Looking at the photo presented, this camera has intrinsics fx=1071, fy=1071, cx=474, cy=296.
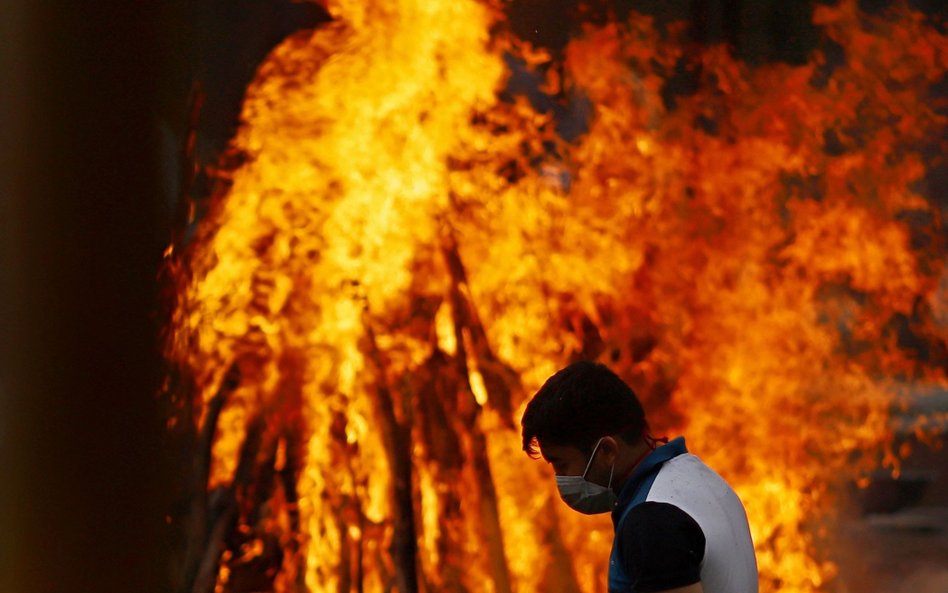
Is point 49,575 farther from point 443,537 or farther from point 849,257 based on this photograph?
point 849,257

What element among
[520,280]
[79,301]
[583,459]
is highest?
[583,459]

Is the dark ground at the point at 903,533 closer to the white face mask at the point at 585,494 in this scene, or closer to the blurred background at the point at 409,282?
the blurred background at the point at 409,282

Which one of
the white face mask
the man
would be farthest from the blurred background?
the man

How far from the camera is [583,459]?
5.74 feet

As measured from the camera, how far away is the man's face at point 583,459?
5.69 feet

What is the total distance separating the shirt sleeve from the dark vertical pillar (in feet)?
10.7

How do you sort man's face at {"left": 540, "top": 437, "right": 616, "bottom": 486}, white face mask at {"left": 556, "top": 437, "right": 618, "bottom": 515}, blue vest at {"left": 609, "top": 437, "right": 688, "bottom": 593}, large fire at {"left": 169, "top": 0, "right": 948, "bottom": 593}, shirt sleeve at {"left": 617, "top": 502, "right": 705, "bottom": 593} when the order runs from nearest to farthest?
shirt sleeve at {"left": 617, "top": 502, "right": 705, "bottom": 593}, blue vest at {"left": 609, "top": 437, "right": 688, "bottom": 593}, man's face at {"left": 540, "top": 437, "right": 616, "bottom": 486}, white face mask at {"left": 556, "top": 437, "right": 618, "bottom": 515}, large fire at {"left": 169, "top": 0, "right": 948, "bottom": 593}

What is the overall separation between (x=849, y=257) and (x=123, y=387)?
309 centimetres

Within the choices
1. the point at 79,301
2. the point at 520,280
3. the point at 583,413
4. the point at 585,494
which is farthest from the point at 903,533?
the point at 79,301

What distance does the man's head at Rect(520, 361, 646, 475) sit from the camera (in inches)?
66.4

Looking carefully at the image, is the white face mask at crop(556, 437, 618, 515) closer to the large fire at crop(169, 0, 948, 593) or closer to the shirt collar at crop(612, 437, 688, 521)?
the shirt collar at crop(612, 437, 688, 521)

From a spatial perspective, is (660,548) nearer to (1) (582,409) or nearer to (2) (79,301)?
(1) (582,409)

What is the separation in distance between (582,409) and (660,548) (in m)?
0.28

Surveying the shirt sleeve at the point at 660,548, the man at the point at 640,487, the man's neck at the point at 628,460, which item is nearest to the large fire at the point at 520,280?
the man at the point at 640,487
